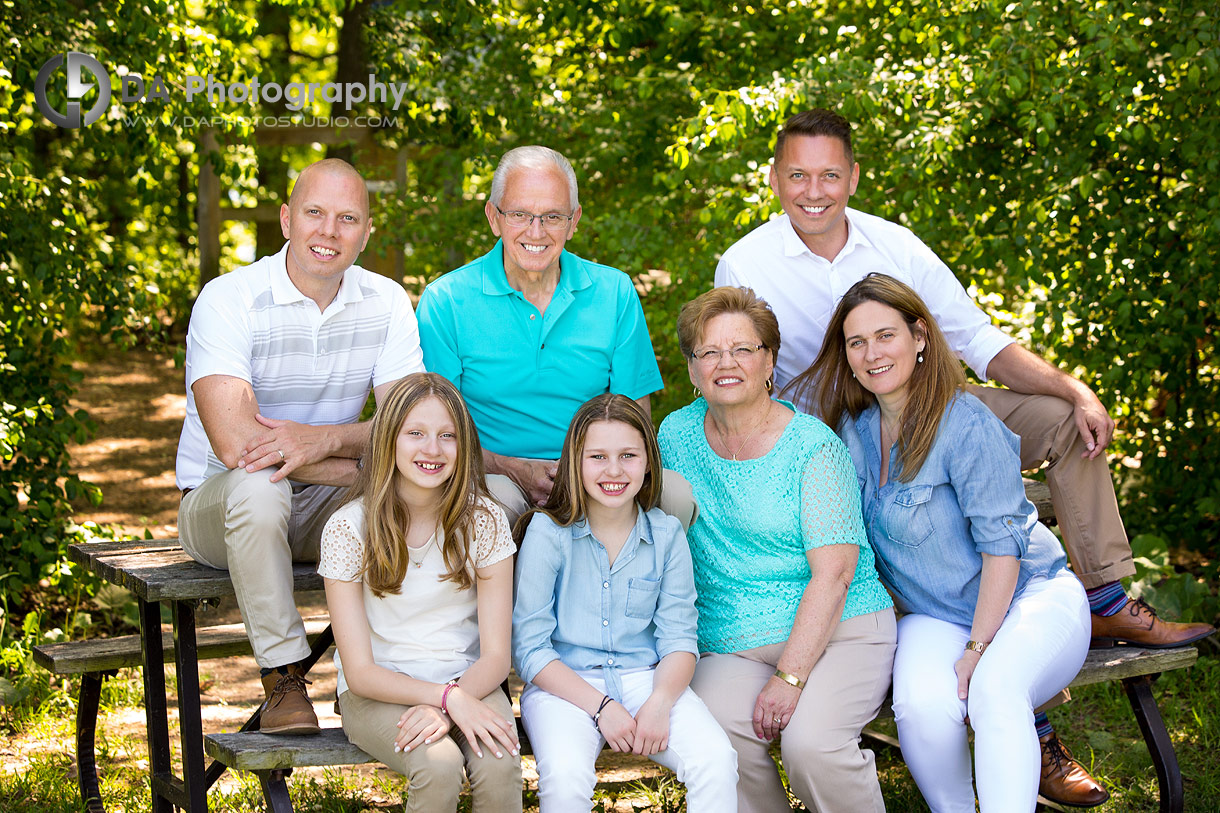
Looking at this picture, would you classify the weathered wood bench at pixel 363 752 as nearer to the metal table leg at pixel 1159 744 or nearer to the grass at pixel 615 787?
the metal table leg at pixel 1159 744

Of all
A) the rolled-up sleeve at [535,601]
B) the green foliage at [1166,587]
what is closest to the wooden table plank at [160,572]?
the rolled-up sleeve at [535,601]

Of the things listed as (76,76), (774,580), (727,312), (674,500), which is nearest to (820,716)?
(774,580)

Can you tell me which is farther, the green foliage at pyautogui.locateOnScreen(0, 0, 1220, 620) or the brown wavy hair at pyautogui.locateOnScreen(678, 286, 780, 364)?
the green foliage at pyautogui.locateOnScreen(0, 0, 1220, 620)

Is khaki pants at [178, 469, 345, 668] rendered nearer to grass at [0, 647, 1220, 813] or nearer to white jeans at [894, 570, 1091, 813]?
grass at [0, 647, 1220, 813]

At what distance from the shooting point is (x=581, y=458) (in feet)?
9.66

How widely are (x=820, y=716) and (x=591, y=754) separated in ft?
1.80

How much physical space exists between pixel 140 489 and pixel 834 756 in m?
5.57

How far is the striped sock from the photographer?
3494mm

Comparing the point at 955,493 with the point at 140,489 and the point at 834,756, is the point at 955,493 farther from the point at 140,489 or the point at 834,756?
the point at 140,489

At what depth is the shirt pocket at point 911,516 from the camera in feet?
10.1

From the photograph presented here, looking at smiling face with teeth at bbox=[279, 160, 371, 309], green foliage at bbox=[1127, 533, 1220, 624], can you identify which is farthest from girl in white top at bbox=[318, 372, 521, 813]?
green foliage at bbox=[1127, 533, 1220, 624]

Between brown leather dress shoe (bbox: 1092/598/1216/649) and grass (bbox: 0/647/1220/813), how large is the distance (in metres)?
0.54

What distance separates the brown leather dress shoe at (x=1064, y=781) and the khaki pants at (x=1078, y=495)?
1.68 feet

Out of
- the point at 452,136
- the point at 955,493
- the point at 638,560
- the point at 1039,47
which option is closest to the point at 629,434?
the point at 638,560
